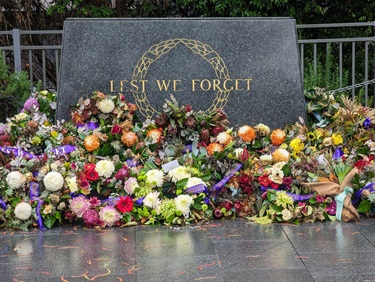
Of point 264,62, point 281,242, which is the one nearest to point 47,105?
point 264,62

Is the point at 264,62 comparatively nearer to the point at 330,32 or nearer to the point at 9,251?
the point at 9,251

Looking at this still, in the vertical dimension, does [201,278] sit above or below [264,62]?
below

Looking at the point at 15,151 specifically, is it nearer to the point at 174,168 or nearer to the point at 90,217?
the point at 90,217

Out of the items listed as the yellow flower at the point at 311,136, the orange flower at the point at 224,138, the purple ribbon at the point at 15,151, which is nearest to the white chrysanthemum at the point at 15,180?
the purple ribbon at the point at 15,151

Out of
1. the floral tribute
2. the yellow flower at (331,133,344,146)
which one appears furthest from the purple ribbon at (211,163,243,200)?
the yellow flower at (331,133,344,146)

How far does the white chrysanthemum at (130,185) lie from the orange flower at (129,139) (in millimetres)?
488

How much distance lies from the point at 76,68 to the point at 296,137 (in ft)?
6.85

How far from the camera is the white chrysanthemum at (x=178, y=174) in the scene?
19.0 feet

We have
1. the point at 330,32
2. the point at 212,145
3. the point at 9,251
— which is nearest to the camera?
the point at 9,251

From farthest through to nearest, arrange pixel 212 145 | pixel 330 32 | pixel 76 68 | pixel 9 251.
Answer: pixel 330 32, pixel 76 68, pixel 212 145, pixel 9 251

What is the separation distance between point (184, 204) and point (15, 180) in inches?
51.3

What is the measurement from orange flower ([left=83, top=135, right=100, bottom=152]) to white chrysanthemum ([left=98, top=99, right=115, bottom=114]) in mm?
378

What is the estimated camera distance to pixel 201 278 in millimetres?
4508

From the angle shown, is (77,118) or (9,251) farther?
(77,118)
